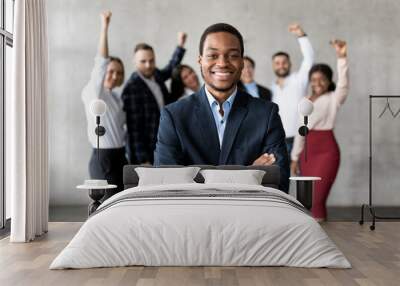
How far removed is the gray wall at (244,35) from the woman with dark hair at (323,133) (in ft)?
0.42

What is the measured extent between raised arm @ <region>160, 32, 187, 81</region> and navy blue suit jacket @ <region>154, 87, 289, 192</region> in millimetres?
832

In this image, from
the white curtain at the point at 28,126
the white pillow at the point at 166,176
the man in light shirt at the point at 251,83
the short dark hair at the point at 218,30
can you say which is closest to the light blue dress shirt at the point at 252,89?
the man in light shirt at the point at 251,83

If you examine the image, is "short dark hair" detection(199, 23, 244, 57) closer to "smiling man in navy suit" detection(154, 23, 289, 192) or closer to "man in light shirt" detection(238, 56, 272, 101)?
"smiling man in navy suit" detection(154, 23, 289, 192)

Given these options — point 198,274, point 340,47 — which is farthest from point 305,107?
point 198,274

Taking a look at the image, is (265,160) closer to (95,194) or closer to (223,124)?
(223,124)

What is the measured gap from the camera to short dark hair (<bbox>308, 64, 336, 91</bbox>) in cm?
849

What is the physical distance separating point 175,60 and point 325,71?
203 centimetres

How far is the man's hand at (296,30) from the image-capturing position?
855cm

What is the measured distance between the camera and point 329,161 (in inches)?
335

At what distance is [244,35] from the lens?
8484 mm

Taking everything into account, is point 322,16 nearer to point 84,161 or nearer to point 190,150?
point 190,150

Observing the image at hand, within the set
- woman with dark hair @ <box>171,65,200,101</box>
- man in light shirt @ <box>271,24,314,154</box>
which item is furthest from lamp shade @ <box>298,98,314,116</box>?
woman with dark hair @ <box>171,65,200,101</box>

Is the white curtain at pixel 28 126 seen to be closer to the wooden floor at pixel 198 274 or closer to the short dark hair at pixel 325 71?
the wooden floor at pixel 198 274

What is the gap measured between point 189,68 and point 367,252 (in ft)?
12.3
